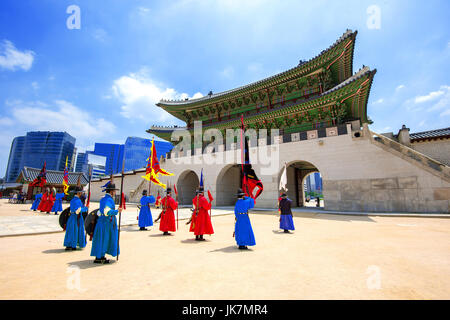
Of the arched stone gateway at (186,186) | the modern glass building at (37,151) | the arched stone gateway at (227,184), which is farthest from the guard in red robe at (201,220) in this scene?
the modern glass building at (37,151)

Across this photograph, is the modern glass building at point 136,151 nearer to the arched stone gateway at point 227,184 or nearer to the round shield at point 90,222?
the arched stone gateway at point 227,184

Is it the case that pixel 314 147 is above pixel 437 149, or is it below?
above

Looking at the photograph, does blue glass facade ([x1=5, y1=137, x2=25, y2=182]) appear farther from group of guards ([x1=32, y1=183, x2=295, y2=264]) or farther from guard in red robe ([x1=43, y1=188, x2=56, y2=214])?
group of guards ([x1=32, y1=183, x2=295, y2=264])

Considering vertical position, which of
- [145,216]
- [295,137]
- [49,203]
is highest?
[295,137]

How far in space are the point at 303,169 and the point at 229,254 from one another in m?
17.7

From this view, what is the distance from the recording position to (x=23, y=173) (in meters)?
28.5

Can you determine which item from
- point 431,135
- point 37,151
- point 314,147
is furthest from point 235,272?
point 37,151

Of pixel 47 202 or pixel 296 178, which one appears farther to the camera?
pixel 296 178

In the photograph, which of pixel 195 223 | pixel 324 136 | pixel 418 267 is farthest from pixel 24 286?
pixel 324 136

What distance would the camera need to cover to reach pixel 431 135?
13023 mm

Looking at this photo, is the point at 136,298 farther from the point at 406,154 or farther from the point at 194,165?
the point at 194,165

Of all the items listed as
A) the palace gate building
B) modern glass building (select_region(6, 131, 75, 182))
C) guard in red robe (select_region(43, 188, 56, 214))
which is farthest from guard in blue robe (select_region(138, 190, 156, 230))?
modern glass building (select_region(6, 131, 75, 182))

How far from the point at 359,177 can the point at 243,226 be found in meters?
10.8

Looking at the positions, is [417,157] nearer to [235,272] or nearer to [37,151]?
[235,272]
